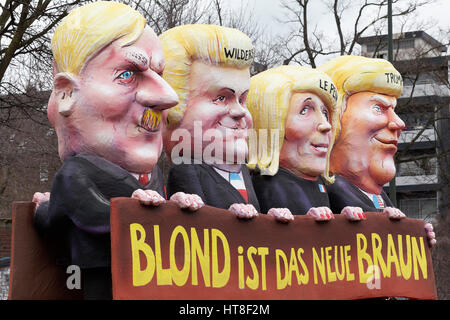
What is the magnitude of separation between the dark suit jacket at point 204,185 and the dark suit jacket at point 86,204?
47 cm

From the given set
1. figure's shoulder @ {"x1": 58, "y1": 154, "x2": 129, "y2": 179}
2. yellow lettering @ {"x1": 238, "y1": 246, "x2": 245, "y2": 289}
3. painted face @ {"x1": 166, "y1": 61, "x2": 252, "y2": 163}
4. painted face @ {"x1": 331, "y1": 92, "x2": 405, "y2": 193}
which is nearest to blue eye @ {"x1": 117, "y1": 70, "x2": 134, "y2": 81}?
figure's shoulder @ {"x1": 58, "y1": 154, "x2": 129, "y2": 179}

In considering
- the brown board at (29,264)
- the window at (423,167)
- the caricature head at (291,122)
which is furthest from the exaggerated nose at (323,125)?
the window at (423,167)

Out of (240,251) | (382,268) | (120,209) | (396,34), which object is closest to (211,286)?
(240,251)

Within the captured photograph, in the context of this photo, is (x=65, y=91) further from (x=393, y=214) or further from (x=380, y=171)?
(x=380, y=171)

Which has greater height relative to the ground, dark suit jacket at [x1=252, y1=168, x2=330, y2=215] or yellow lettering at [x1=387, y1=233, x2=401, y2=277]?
dark suit jacket at [x1=252, y1=168, x2=330, y2=215]

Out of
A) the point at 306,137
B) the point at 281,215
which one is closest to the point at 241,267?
the point at 281,215

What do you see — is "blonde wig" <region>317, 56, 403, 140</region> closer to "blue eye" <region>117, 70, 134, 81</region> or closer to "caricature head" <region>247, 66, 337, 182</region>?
Answer: "caricature head" <region>247, 66, 337, 182</region>

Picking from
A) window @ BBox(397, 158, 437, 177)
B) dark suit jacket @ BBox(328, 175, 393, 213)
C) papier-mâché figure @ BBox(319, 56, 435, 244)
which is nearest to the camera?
dark suit jacket @ BBox(328, 175, 393, 213)

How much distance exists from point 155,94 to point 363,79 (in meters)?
2.06

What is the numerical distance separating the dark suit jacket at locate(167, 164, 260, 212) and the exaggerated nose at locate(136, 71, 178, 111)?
497 millimetres

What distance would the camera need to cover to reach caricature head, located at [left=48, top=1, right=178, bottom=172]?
3832mm
